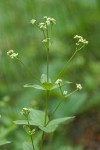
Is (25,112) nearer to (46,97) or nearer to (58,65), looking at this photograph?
(46,97)

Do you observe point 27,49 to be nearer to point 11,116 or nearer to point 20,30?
point 20,30

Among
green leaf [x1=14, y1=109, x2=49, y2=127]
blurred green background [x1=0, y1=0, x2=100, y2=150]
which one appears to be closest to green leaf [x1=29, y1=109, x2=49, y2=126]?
green leaf [x1=14, y1=109, x2=49, y2=127]

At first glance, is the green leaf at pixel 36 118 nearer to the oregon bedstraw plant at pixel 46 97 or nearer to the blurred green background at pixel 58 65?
the oregon bedstraw plant at pixel 46 97

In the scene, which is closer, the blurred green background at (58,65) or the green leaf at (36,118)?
the green leaf at (36,118)

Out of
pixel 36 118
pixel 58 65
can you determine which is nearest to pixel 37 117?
pixel 36 118

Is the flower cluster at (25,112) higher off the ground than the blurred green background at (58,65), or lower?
lower

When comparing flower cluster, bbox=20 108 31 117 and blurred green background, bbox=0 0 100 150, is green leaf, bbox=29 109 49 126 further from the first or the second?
blurred green background, bbox=0 0 100 150

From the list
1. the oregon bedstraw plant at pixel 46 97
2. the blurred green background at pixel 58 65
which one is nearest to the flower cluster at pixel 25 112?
the oregon bedstraw plant at pixel 46 97

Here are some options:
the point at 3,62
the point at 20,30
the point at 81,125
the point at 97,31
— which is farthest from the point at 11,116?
the point at 20,30
